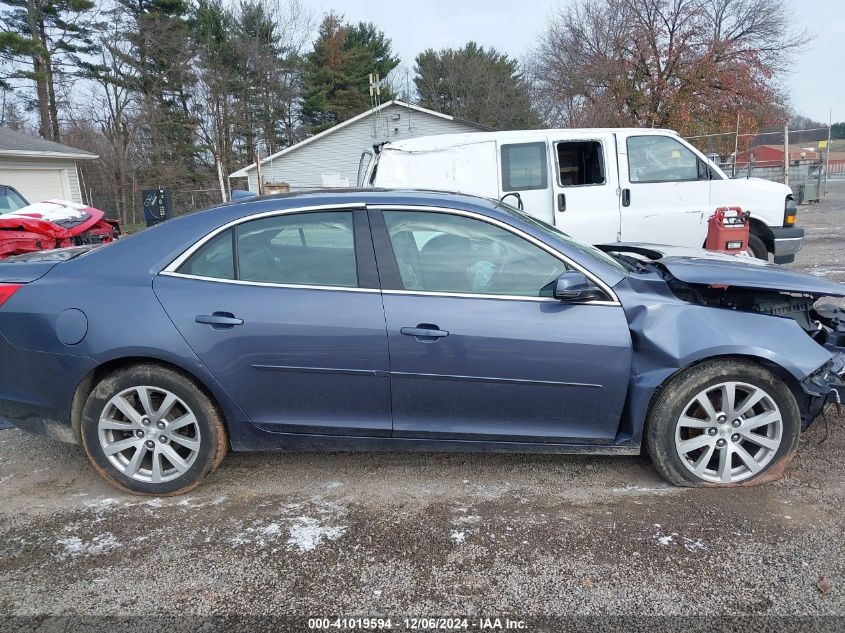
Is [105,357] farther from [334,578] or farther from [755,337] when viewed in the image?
[755,337]

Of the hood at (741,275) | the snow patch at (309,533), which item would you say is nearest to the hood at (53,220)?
the snow patch at (309,533)

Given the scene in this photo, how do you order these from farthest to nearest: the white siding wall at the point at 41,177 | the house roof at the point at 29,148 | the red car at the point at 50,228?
the white siding wall at the point at 41,177 → the house roof at the point at 29,148 → the red car at the point at 50,228

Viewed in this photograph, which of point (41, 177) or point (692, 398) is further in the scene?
point (41, 177)

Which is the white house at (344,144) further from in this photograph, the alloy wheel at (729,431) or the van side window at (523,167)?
the alloy wheel at (729,431)

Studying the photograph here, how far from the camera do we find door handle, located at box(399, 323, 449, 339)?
2832mm

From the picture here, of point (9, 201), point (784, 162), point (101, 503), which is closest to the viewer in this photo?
point (101, 503)

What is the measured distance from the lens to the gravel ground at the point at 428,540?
2273 mm

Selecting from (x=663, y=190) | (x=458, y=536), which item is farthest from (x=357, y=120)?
(x=458, y=536)

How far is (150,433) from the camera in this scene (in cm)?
302

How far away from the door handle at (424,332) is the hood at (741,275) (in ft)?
4.48

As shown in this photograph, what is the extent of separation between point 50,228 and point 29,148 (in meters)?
13.0

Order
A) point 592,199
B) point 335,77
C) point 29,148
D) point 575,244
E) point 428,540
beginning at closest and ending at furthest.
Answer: point 428,540
point 575,244
point 592,199
point 29,148
point 335,77

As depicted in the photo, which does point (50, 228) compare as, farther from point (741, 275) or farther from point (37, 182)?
point (37, 182)

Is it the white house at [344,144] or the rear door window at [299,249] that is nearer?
the rear door window at [299,249]
